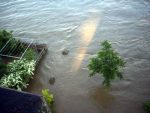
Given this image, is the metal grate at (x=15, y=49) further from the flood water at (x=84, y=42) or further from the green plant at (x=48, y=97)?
the green plant at (x=48, y=97)

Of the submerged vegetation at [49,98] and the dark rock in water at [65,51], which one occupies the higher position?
the dark rock in water at [65,51]

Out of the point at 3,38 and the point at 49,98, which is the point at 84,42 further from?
the point at 49,98

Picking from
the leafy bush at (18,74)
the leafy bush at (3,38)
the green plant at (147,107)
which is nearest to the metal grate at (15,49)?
the leafy bush at (3,38)

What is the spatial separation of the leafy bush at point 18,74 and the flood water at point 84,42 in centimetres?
54

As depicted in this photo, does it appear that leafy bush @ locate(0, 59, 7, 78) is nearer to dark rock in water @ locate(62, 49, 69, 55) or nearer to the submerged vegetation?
the submerged vegetation

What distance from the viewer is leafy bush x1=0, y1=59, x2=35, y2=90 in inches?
306

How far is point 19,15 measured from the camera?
13.5 m

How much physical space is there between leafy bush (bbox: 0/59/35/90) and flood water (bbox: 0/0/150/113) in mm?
543

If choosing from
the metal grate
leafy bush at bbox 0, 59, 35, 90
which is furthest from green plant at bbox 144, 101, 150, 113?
the metal grate

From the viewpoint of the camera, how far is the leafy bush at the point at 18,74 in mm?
7777

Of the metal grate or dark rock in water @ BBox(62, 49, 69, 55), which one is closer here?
the metal grate

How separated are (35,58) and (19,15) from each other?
5301 millimetres

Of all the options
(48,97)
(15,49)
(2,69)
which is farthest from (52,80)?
(15,49)

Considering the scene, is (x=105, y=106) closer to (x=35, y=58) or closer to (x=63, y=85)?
(x=63, y=85)
